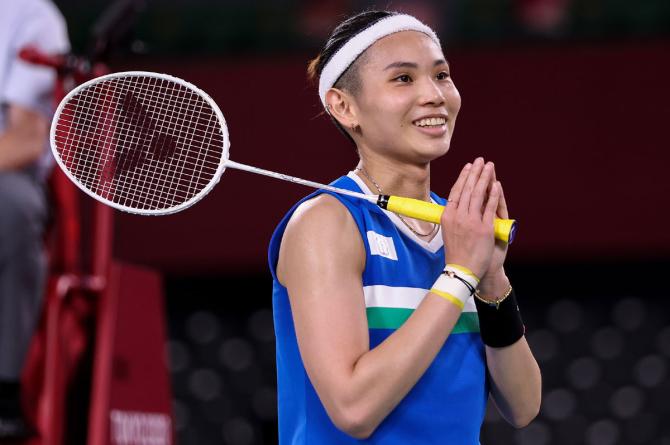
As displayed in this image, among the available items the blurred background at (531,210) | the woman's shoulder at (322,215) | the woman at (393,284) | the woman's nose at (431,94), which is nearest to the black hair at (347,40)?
the woman at (393,284)

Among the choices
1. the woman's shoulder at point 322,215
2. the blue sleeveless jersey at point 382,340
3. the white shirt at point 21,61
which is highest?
the white shirt at point 21,61

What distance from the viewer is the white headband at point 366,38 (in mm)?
1899

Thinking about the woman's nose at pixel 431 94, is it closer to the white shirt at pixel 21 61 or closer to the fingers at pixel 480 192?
the fingers at pixel 480 192

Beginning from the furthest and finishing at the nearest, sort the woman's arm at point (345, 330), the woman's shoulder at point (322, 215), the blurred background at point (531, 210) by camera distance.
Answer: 1. the blurred background at point (531, 210)
2. the woman's shoulder at point (322, 215)
3. the woman's arm at point (345, 330)

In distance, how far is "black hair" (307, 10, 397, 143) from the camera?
1.91m

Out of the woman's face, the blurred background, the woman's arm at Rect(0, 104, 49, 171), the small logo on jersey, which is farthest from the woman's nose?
the blurred background

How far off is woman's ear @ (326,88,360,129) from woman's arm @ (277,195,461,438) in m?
0.23

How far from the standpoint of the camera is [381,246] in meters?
1.76

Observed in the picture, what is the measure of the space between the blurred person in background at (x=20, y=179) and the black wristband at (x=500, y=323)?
1.41m

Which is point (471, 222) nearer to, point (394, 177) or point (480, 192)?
point (480, 192)

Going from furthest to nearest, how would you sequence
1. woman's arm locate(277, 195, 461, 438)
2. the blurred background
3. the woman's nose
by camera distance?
the blurred background < the woman's nose < woman's arm locate(277, 195, 461, 438)

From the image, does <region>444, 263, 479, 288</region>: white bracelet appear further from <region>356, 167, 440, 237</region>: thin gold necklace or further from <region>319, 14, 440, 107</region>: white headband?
<region>319, 14, 440, 107</region>: white headband

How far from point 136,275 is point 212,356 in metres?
3.39

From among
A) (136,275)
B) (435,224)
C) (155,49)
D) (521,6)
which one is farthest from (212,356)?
(435,224)
